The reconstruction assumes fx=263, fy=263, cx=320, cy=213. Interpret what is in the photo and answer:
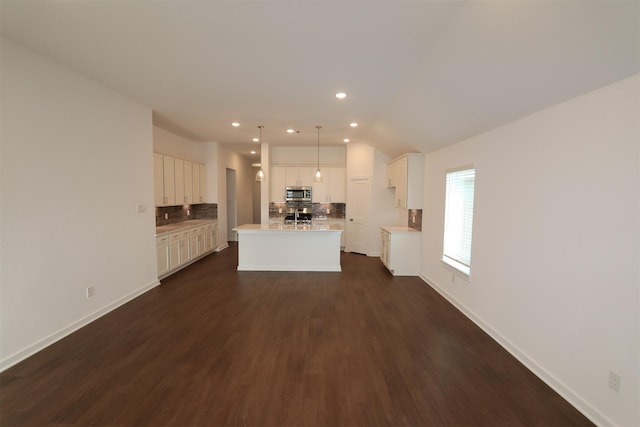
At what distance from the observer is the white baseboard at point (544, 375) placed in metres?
1.95

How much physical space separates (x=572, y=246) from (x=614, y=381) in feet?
3.15

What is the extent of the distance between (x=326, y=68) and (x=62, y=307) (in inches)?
161

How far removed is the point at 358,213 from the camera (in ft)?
24.5

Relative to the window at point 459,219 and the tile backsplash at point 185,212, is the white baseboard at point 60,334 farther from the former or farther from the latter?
the window at point 459,219

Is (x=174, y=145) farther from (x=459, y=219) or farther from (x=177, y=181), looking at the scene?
(x=459, y=219)

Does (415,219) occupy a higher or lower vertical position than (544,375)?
higher

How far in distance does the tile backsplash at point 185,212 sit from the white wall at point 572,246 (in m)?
6.30

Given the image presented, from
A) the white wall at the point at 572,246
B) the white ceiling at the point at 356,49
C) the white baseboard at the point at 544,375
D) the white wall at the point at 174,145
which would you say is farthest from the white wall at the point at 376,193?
the white wall at the point at 174,145

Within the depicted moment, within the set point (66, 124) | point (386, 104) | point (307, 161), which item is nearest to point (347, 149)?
point (307, 161)

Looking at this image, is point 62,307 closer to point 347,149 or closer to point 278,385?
point 278,385

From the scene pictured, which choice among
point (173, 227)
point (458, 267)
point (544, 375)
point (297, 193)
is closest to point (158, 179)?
point (173, 227)

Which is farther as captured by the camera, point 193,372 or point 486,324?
point 486,324

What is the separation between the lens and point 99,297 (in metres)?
3.54

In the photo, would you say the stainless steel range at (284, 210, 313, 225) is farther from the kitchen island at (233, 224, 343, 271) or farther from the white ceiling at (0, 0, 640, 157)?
the white ceiling at (0, 0, 640, 157)
